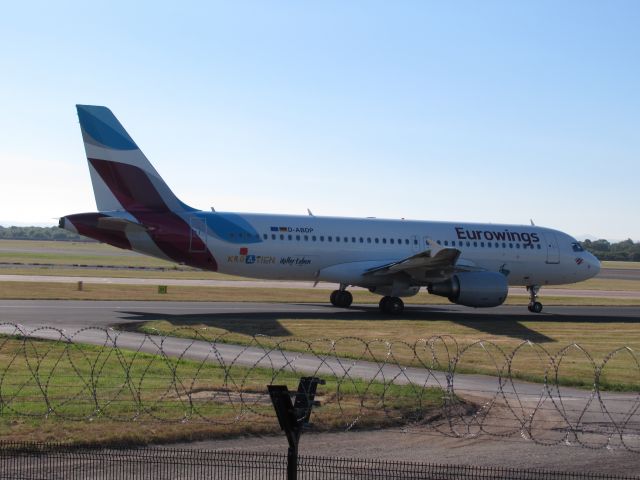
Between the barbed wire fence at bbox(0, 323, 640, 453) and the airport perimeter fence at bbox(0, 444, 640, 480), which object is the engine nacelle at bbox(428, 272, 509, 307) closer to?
the barbed wire fence at bbox(0, 323, 640, 453)

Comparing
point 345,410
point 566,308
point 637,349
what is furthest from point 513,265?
point 345,410

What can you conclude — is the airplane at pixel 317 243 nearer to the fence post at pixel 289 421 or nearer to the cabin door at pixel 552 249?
the cabin door at pixel 552 249

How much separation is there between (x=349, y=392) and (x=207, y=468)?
21.1 ft

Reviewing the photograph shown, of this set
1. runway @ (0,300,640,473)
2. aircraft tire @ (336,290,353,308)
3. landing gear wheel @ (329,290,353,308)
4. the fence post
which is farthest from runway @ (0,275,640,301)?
the fence post

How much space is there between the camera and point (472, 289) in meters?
38.8

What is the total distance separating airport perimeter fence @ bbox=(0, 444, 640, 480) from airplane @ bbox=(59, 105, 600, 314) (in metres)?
23.7

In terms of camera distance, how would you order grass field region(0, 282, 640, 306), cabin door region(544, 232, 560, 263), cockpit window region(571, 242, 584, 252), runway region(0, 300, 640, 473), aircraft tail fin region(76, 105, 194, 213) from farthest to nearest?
1. cockpit window region(571, 242, 584, 252)
2. cabin door region(544, 232, 560, 263)
3. grass field region(0, 282, 640, 306)
4. aircraft tail fin region(76, 105, 194, 213)
5. runway region(0, 300, 640, 473)

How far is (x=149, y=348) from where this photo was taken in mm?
26672

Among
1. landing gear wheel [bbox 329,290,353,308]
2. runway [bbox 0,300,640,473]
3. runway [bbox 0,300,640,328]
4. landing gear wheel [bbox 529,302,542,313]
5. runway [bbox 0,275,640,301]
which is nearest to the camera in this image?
runway [bbox 0,300,640,473]

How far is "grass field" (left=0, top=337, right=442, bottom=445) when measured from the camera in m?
15.0

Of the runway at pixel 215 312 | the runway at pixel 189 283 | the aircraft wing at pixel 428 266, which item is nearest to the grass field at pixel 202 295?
the runway at pixel 215 312

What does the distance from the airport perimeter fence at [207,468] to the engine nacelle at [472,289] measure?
25562mm

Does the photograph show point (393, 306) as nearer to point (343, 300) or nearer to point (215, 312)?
point (343, 300)

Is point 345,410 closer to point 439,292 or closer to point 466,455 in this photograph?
point 466,455
